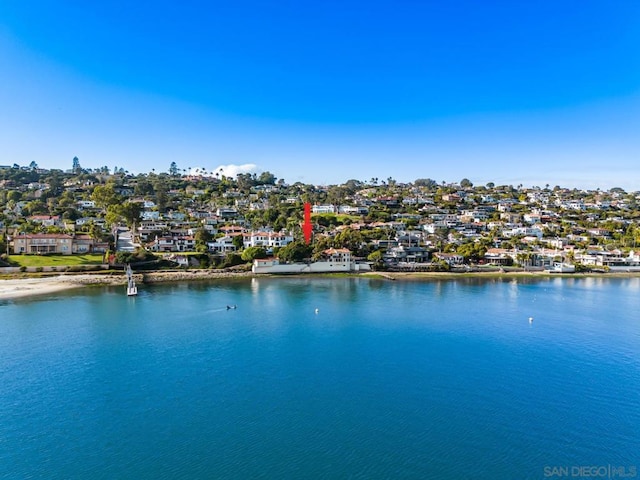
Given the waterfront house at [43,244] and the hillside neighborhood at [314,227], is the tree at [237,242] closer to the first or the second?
the hillside neighborhood at [314,227]

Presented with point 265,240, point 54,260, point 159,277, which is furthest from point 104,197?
point 265,240

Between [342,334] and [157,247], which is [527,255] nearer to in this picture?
[342,334]

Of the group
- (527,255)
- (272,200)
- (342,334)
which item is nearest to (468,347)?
(342,334)

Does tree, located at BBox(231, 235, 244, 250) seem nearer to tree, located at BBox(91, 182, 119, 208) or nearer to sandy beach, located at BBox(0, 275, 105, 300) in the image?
sandy beach, located at BBox(0, 275, 105, 300)

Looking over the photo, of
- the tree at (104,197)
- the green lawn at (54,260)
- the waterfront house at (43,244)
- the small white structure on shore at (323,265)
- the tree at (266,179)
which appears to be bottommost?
the small white structure on shore at (323,265)

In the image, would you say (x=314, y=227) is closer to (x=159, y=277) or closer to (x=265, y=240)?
(x=265, y=240)

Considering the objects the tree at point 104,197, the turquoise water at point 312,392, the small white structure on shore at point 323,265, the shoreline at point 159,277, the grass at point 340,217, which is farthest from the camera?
the grass at point 340,217

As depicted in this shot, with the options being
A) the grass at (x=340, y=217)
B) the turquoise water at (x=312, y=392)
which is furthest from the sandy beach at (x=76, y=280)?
the grass at (x=340, y=217)
